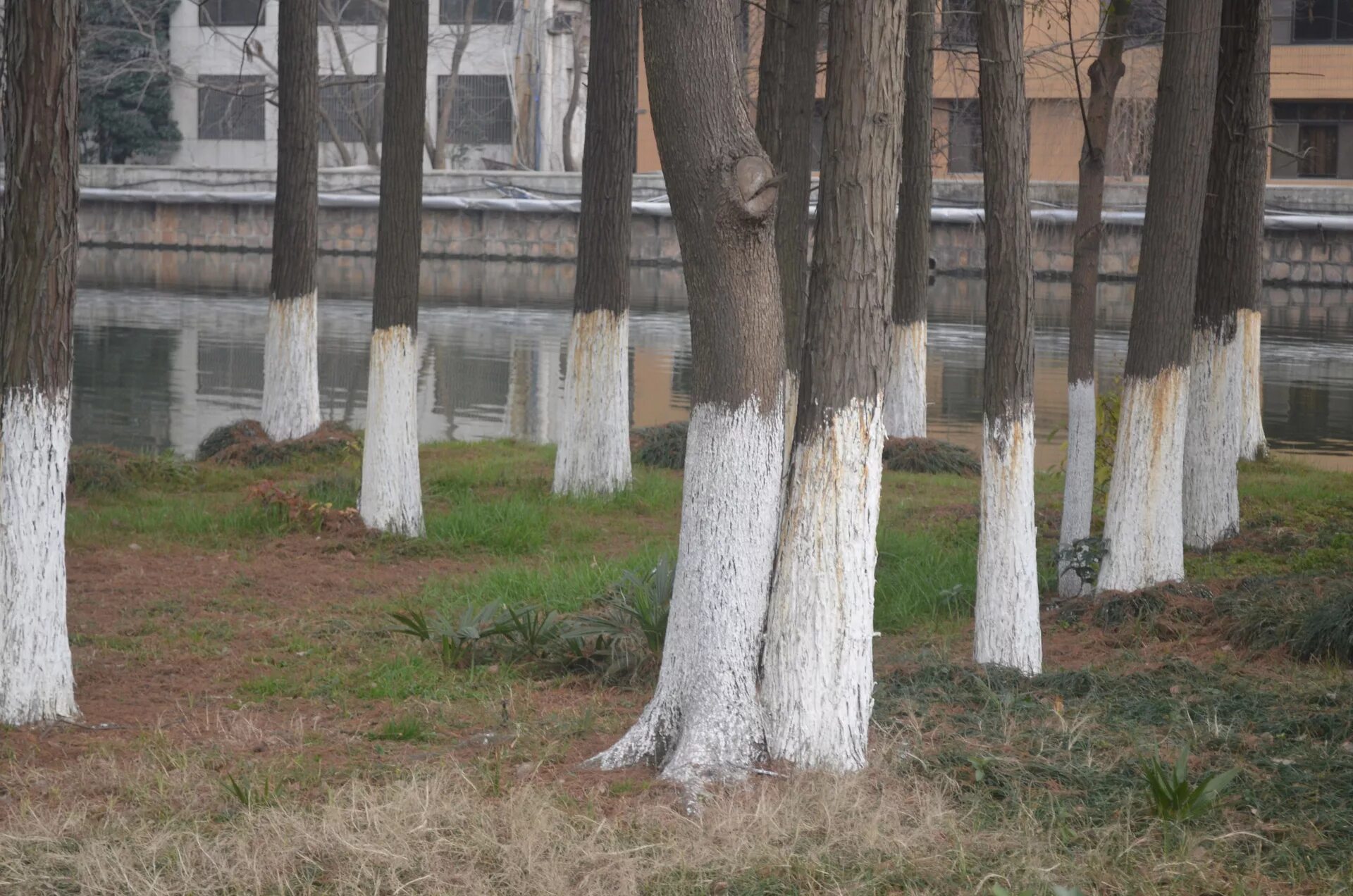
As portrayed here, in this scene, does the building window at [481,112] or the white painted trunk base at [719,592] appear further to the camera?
the building window at [481,112]

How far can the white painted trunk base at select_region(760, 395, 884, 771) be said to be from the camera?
Answer: 5.23 metres

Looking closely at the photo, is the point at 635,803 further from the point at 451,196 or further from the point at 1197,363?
the point at 451,196

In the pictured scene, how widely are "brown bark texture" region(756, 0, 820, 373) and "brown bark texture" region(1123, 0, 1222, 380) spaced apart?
2.09 m

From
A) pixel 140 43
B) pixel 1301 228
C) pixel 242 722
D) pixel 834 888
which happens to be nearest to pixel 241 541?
pixel 242 722

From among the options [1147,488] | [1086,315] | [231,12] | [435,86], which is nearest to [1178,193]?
[1086,315]

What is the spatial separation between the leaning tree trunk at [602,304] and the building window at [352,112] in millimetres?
30175

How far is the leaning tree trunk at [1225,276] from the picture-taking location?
10.3 m

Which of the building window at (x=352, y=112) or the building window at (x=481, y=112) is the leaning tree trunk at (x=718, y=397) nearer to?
the building window at (x=352, y=112)

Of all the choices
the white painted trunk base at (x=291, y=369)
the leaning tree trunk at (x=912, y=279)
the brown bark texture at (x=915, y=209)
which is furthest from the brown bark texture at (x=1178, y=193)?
the white painted trunk base at (x=291, y=369)

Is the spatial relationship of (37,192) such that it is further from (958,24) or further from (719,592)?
(958,24)

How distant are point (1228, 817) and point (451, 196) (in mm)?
37765

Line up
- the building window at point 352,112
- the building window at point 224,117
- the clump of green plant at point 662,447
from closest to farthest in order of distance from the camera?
the clump of green plant at point 662,447 < the building window at point 352,112 < the building window at point 224,117

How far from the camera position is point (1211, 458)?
10.3 metres

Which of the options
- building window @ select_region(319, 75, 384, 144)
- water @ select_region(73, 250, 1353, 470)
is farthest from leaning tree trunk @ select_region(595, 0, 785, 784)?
building window @ select_region(319, 75, 384, 144)
